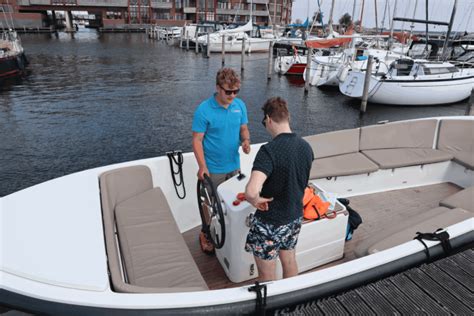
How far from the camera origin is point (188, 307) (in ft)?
6.36

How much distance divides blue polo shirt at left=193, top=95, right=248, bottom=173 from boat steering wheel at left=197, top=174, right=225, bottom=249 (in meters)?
0.23

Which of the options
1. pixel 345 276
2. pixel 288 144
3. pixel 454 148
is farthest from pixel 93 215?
pixel 454 148

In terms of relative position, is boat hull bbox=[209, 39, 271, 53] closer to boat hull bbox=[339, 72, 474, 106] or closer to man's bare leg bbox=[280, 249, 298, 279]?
boat hull bbox=[339, 72, 474, 106]

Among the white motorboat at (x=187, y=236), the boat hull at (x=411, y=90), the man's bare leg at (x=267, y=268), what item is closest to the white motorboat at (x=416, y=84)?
the boat hull at (x=411, y=90)

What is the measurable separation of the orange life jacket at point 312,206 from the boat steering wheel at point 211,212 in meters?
0.78

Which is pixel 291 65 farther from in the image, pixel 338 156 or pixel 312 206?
pixel 312 206

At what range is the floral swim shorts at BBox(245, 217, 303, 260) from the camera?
2336mm

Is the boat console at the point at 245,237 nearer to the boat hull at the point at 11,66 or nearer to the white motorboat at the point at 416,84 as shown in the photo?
the white motorboat at the point at 416,84

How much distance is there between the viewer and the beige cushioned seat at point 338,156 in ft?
16.3

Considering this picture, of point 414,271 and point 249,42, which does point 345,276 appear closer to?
point 414,271

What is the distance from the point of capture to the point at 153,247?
2930 mm

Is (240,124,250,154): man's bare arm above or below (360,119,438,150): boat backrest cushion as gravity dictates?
above

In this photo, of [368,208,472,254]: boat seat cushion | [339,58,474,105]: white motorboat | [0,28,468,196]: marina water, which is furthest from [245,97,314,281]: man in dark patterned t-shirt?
[339,58,474,105]: white motorboat

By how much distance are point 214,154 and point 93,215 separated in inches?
45.6
